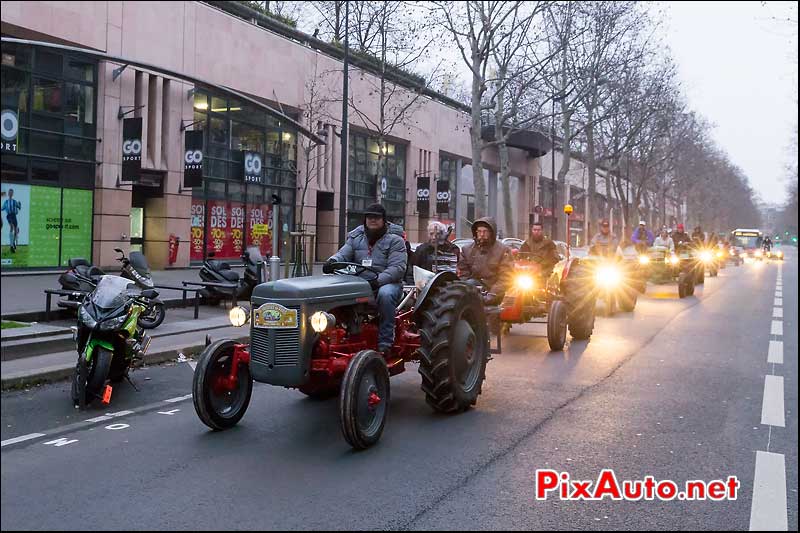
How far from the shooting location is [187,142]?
15672 millimetres

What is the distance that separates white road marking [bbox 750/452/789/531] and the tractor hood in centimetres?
319

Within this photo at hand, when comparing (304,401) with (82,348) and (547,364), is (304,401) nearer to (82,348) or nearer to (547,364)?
(82,348)

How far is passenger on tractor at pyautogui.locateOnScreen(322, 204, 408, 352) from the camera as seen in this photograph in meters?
5.98

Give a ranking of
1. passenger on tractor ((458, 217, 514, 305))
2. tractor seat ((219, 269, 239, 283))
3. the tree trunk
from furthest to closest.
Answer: the tree trunk → tractor seat ((219, 269, 239, 283)) → passenger on tractor ((458, 217, 514, 305))

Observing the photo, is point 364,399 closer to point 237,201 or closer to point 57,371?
point 57,371

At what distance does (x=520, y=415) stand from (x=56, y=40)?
5.64 meters

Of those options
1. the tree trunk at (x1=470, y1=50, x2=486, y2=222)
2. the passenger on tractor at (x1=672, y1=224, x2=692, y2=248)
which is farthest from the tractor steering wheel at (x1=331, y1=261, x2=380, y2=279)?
the tree trunk at (x1=470, y1=50, x2=486, y2=222)

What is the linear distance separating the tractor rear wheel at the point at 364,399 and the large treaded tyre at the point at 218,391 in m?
1.05

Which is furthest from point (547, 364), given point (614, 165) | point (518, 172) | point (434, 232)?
point (518, 172)

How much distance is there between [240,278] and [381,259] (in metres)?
9.18

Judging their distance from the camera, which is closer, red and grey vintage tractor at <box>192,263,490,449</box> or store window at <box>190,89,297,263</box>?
red and grey vintage tractor at <box>192,263,490,449</box>

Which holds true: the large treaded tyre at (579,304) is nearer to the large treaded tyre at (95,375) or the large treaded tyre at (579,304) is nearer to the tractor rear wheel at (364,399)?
the tractor rear wheel at (364,399)

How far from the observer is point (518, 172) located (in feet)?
Answer: 179

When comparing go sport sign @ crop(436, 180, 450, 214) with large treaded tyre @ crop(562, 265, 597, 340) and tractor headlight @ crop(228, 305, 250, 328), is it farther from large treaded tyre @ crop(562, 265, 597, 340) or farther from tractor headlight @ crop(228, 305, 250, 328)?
tractor headlight @ crop(228, 305, 250, 328)
